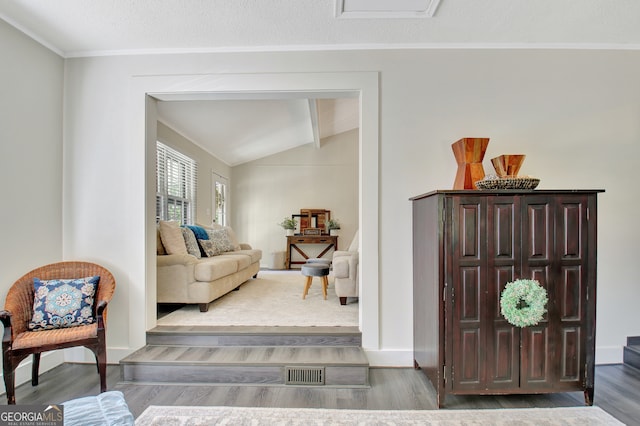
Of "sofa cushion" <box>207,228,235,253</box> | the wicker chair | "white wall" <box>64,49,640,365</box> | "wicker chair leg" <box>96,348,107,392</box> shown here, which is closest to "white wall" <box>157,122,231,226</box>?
"sofa cushion" <box>207,228,235,253</box>

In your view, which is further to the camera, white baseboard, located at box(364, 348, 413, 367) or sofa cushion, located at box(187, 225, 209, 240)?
sofa cushion, located at box(187, 225, 209, 240)

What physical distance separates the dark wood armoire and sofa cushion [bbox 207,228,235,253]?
11.6 ft

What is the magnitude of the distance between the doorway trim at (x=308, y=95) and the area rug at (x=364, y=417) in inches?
28.8

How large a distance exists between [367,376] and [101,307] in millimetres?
1956

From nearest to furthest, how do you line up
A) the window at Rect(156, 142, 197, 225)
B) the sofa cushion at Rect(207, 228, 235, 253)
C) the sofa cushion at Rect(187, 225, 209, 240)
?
the sofa cushion at Rect(187, 225, 209, 240), the window at Rect(156, 142, 197, 225), the sofa cushion at Rect(207, 228, 235, 253)

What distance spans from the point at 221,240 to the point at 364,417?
3630 mm

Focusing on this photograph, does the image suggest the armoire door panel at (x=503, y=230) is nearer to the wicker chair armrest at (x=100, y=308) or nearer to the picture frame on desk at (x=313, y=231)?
the wicker chair armrest at (x=100, y=308)

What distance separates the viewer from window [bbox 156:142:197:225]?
4.79 metres

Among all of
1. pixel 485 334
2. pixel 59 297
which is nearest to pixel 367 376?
pixel 485 334

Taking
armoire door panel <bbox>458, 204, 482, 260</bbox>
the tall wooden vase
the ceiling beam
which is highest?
the ceiling beam

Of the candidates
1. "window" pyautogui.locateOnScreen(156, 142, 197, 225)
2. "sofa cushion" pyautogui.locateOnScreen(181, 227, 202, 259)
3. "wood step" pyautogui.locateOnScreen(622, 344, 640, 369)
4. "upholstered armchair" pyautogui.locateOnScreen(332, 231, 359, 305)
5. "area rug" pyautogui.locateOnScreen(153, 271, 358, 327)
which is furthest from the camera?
"window" pyautogui.locateOnScreen(156, 142, 197, 225)

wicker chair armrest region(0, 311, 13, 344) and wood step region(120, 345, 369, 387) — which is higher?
wicker chair armrest region(0, 311, 13, 344)

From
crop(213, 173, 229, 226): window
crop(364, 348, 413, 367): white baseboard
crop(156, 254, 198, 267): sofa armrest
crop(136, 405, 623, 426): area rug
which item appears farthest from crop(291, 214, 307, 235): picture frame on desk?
crop(136, 405, 623, 426): area rug

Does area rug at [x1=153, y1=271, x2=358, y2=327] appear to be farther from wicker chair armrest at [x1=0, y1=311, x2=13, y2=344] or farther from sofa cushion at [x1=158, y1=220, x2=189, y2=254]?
wicker chair armrest at [x1=0, y1=311, x2=13, y2=344]
